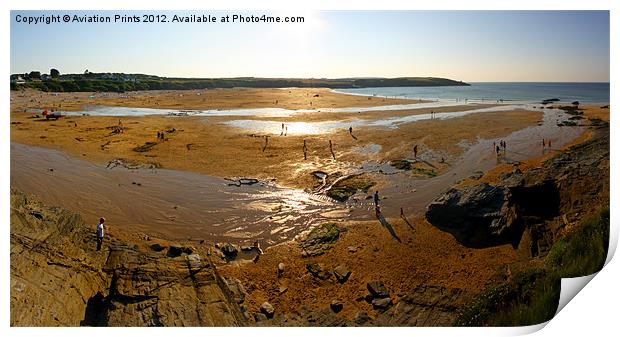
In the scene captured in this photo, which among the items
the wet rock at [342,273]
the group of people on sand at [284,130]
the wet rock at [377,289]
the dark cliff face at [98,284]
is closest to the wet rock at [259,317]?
the dark cliff face at [98,284]

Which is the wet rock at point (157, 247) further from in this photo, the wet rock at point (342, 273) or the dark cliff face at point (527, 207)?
the dark cliff face at point (527, 207)

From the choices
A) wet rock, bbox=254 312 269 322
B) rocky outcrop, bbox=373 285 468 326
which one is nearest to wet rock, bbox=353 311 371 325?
rocky outcrop, bbox=373 285 468 326

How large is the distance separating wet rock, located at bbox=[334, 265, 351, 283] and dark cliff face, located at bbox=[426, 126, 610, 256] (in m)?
3.51

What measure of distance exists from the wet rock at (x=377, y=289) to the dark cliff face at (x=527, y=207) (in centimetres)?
316

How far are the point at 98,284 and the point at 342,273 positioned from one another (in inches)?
220

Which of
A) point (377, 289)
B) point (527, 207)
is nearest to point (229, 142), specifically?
point (377, 289)

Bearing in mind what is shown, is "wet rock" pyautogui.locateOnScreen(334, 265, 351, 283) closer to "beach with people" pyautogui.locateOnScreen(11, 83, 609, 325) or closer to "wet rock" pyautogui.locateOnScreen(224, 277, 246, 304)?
"beach with people" pyautogui.locateOnScreen(11, 83, 609, 325)

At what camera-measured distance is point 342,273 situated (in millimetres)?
10062

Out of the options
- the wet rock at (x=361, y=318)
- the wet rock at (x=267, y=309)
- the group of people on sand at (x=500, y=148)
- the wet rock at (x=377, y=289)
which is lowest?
the wet rock at (x=267, y=309)

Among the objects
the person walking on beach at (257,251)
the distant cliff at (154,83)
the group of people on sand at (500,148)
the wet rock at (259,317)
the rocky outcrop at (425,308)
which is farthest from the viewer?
the distant cliff at (154,83)

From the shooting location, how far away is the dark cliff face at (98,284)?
23.2ft

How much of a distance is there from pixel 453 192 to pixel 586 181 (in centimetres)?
360

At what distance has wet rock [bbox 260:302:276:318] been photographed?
8.66 meters

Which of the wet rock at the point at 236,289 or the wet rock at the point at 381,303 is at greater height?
the wet rock at the point at 236,289
